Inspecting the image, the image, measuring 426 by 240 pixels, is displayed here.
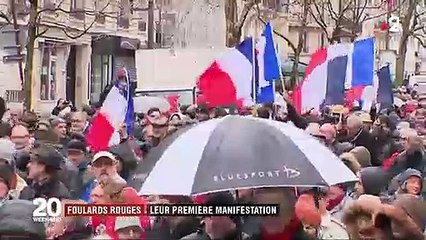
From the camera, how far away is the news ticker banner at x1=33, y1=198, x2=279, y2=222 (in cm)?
474

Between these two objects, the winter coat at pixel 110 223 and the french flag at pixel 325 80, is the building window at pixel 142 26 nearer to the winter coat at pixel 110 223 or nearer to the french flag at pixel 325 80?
the french flag at pixel 325 80

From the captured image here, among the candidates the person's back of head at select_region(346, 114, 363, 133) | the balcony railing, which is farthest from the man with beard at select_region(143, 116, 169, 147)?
the balcony railing

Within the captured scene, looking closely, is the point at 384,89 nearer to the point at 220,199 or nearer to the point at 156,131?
the point at 156,131

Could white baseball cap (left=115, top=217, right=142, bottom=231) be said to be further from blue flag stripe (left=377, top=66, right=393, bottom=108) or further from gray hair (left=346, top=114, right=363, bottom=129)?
blue flag stripe (left=377, top=66, right=393, bottom=108)

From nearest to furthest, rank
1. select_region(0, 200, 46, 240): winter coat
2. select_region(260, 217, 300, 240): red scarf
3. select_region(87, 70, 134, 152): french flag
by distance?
select_region(260, 217, 300, 240): red scarf
select_region(0, 200, 46, 240): winter coat
select_region(87, 70, 134, 152): french flag

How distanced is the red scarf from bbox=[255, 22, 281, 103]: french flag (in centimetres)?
350

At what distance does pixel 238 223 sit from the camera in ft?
15.6

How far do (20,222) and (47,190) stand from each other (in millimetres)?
363

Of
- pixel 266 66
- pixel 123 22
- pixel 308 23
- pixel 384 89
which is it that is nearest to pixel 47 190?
pixel 266 66

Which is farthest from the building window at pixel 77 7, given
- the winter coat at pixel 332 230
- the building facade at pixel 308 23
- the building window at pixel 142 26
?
the winter coat at pixel 332 230

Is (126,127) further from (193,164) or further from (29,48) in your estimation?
(29,48)

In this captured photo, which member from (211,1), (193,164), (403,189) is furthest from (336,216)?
(211,1)

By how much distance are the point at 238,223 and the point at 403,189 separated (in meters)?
1.77

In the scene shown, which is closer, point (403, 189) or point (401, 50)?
point (403, 189)
